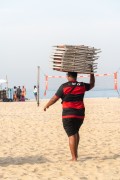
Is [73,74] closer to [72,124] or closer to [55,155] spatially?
[72,124]

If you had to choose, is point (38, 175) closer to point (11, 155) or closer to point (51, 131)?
point (11, 155)

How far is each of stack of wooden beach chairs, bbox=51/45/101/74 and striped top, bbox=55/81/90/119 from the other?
340 mm

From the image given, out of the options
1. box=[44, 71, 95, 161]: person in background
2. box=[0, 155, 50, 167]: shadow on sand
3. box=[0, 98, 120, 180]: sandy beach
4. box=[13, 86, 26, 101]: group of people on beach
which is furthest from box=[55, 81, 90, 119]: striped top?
box=[13, 86, 26, 101]: group of people on beach

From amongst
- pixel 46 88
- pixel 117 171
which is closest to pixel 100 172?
pixel 117 171

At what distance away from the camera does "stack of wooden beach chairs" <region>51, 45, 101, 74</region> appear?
7.12 m

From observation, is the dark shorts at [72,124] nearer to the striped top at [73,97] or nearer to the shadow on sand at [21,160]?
the striped top at [73,97]

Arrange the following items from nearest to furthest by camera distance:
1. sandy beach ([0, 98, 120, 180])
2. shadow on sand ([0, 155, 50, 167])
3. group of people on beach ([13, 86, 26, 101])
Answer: sandy beach ([0, 98, 120, 180])
shadow on sand ([0, 155, 50, 167])
group of people on beach ([13, 86, 26, 101])

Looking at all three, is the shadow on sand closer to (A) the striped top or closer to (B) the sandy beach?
(B) the sandy beach

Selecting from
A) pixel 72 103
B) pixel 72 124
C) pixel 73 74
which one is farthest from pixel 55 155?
pixel 73 74

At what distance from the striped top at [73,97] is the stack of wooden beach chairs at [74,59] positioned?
34cm

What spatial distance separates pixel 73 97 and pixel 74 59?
67cm

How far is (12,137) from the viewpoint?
11367 millimetres

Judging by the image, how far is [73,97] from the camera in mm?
7410

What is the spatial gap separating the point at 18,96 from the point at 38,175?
109 feet
